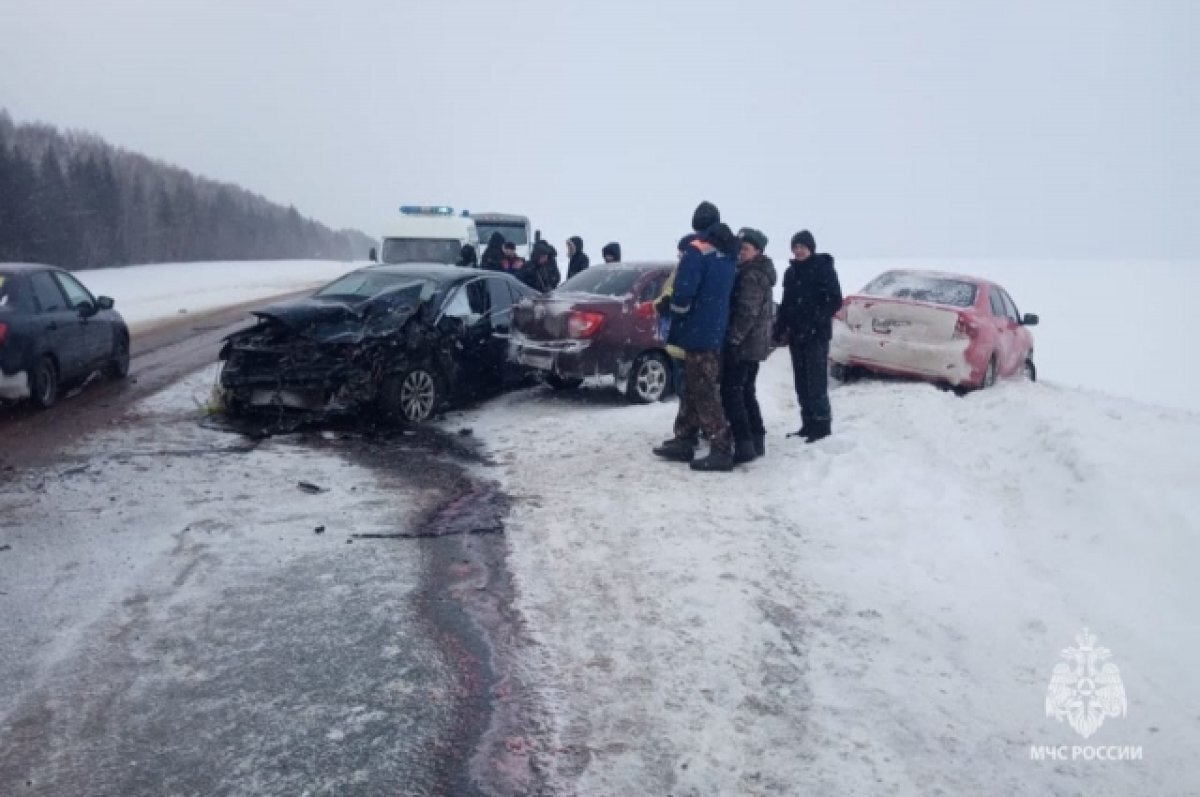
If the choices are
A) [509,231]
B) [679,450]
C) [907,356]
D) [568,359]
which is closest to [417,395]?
[568,359]

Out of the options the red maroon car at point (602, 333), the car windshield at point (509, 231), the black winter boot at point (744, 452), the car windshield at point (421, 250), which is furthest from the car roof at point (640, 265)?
the car windshield at point (509, 231)

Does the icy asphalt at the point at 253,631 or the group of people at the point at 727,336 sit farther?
the group of people at the point at 727,336

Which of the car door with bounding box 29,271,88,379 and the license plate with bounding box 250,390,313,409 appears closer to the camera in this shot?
the license plate with bounding box 250,390,313,409

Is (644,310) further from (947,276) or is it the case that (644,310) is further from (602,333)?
(947,276)

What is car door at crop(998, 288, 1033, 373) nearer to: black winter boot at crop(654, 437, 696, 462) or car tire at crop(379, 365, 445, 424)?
black winter boot at crop(654, 437, 696, 462)

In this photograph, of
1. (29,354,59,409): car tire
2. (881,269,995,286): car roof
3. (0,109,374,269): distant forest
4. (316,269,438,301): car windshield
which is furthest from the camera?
(0,109,374,269): distant forest

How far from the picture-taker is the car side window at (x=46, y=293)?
9984mm

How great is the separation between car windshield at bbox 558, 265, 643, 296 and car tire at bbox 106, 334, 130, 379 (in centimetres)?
586

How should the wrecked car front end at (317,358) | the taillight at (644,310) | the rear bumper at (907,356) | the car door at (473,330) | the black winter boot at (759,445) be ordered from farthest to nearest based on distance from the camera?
the rear bumper at (907,356)
the taillight at (644,310)
the car door at (473,330)
the wrecked car front end at (317,358)
the black winter boot at (759,445)

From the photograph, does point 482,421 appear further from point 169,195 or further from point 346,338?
point 169,195

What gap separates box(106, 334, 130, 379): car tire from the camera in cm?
1177

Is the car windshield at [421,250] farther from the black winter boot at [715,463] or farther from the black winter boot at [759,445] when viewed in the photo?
the black winter boot at [715,463]

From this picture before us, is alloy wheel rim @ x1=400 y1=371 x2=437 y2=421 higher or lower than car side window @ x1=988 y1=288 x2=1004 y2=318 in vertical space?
lower

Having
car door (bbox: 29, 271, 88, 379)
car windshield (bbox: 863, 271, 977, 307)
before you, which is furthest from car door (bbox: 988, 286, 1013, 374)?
car door (bbox: 29, 271, 88, 379)
